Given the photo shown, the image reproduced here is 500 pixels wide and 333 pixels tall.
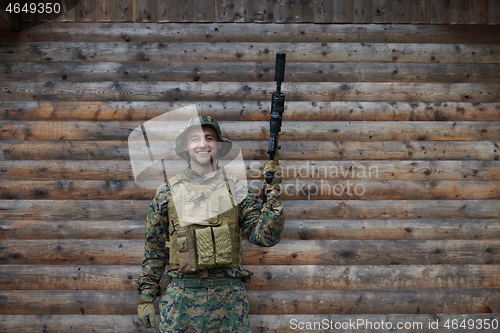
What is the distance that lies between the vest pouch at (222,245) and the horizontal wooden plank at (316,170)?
1446 millimetres

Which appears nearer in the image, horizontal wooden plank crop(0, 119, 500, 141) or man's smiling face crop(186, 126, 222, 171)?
man's smiling face crop(186, 126, 222, 171)

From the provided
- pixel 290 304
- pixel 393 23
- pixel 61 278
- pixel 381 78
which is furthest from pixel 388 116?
pixel 61 278

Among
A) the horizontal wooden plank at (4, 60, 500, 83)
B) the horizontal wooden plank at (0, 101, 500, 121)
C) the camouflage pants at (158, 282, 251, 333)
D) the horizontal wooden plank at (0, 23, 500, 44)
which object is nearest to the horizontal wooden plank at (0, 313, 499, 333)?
the camouflage pants at (158, 282, 251, 333)

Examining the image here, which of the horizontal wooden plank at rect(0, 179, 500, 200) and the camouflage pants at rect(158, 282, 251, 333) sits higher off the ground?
the horizontal wooden plank at rect(0, 179, 500, 200)

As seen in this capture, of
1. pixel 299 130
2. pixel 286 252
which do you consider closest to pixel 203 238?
pixel 286 252

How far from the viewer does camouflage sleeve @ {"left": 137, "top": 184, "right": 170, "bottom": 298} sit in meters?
2.80

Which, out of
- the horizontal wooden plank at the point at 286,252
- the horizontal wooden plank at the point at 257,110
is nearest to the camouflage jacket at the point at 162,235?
the horizontal wooden plank at the point at 286,252

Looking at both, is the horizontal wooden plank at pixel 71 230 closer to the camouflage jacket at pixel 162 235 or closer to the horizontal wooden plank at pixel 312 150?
the horizontal wooden plank at pixel 312 150

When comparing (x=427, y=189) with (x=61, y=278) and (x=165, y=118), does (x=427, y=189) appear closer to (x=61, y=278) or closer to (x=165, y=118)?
Answer: (x=165, y=118)

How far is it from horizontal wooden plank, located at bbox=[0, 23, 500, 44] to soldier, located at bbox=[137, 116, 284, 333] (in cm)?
187

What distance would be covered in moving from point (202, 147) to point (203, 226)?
21.6 inches

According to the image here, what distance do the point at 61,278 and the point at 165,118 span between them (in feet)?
6.38

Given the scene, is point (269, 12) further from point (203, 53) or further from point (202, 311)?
point (202, 311)

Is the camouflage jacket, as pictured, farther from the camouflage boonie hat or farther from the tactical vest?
the camouflage boonie hat
